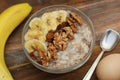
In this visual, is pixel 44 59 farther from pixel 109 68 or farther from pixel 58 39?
pixel 109 68

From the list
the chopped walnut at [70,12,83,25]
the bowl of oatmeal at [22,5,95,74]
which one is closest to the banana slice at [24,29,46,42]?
the bowl of oatmeal at [22,5,95,74]

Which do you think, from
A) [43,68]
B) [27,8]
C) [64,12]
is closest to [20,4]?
[27,8]

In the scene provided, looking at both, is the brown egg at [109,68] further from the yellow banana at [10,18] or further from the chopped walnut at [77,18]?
the yellow banana at [10,18]

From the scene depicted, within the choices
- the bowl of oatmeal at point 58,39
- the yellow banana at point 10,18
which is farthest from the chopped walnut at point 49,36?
the yellow banana at point 10,18

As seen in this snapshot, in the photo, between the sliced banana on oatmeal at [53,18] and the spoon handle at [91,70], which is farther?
the sliced banana on oatmeal at [53,18]

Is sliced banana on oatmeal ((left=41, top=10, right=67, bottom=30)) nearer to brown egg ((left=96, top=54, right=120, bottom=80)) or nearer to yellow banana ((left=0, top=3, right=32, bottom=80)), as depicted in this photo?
yellow banana ((left=0, top=3, right=32, bottom=80))

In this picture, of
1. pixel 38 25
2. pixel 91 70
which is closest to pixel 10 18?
pixel 38 25
